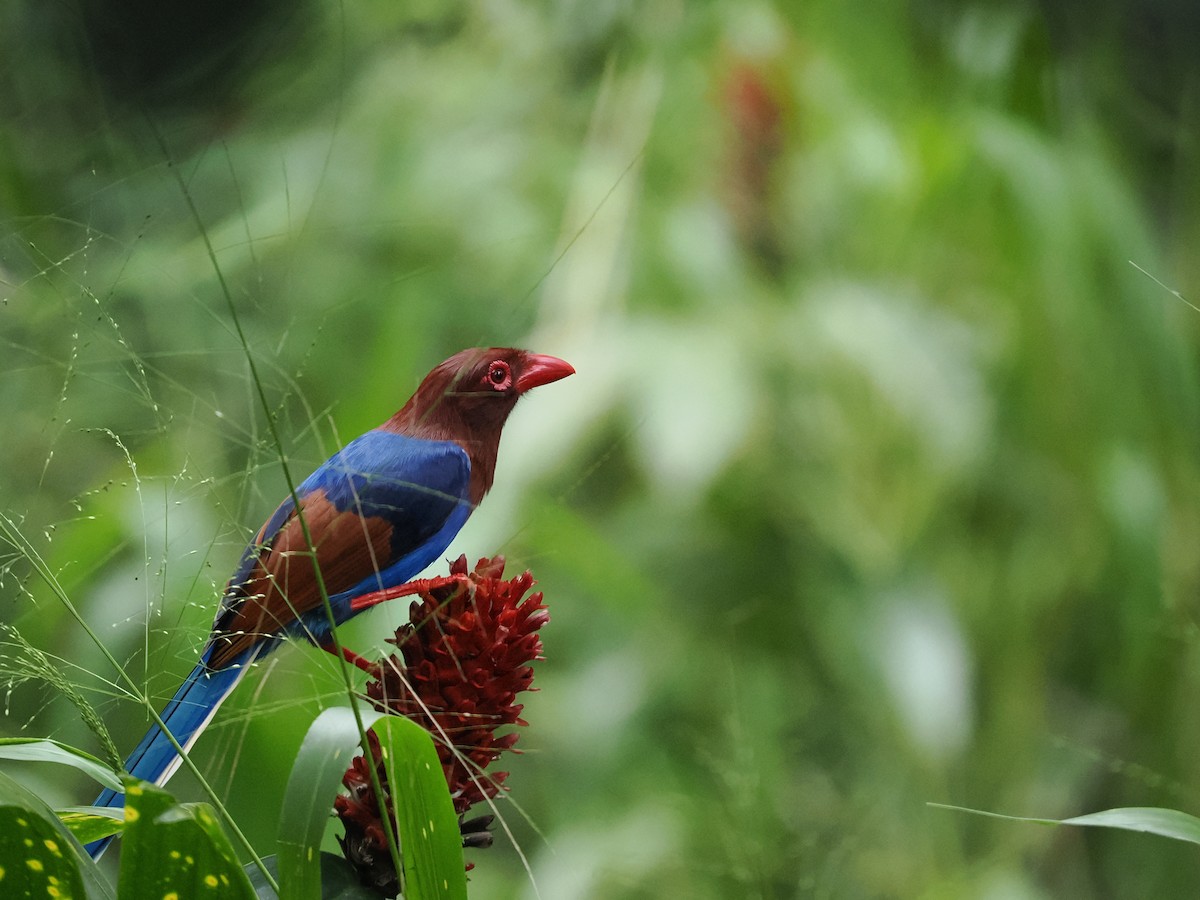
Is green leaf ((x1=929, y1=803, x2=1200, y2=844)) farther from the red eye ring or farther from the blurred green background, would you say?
the blurred green background

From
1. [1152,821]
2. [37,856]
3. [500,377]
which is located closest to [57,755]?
[37,856]

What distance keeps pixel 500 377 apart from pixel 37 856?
0.71ft

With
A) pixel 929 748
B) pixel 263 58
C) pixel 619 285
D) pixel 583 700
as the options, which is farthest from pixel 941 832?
pixel 263 58

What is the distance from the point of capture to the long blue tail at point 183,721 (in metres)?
0.40

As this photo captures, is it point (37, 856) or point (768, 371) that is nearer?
point (37, 856)

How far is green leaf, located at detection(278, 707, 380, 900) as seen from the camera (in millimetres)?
287

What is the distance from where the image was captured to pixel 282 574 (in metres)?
0.41

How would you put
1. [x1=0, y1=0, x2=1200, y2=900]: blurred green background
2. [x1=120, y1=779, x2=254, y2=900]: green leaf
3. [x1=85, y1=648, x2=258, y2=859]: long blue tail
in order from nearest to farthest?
1. [x1=120, y1=779, x2=254, y2=900]: green leaf
2. [x1=85, y1=648, x2=258, y2=859]: long blue tail
3. [x1=0, y1=0, x2=1200, y2=900]: blurred green background

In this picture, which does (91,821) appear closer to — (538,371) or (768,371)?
(538,371)

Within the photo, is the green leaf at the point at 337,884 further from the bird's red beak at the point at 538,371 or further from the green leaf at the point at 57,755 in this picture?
the bird's red beak at the point at 538,371

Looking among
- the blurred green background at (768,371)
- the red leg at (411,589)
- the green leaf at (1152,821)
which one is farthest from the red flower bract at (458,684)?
the blurred green background at (768,371)

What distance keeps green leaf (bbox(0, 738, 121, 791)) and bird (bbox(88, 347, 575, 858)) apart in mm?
52

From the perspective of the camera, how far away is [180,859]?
28 cm

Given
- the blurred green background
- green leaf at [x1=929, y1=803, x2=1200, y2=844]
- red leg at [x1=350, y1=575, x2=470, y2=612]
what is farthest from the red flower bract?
the blurred green background
